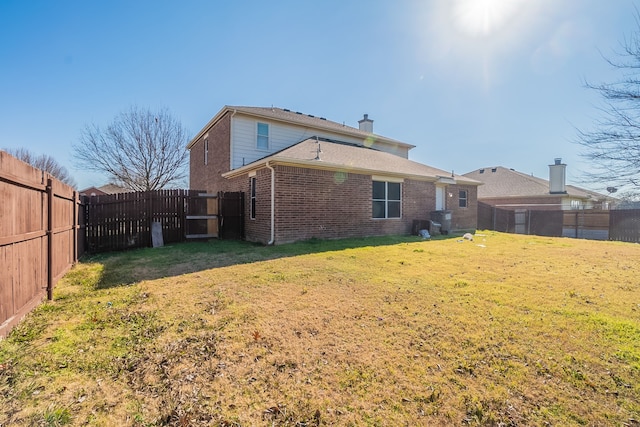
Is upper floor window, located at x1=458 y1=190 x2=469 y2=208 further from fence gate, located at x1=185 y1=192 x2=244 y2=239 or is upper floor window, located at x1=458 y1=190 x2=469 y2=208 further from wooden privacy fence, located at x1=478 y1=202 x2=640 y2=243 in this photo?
fence gate, located at x1=185 y1=192 x2=244 y2=239

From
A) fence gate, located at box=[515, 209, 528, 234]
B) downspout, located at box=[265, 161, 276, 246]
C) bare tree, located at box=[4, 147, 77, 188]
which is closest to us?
downspout, located at box=[265, 161, 276, 246]

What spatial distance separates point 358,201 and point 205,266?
6462mm

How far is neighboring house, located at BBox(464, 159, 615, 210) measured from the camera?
2392cm

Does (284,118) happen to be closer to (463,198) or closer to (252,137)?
(252,137)

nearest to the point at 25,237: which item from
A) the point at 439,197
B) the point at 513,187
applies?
the point at 439,197

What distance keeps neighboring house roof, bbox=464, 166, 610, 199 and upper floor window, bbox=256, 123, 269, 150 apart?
831 inches

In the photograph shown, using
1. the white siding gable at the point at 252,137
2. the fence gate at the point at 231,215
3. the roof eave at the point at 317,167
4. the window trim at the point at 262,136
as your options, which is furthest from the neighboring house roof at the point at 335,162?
the window trim at the point at 262,136

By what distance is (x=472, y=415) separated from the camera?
2.01m

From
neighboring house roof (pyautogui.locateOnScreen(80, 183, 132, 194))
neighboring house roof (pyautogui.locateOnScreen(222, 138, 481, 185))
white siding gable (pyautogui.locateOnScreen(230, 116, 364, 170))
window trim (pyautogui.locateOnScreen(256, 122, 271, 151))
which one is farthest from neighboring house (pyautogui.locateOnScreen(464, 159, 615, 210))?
neighboring house roof (pyautogui.locateOnScreen(80, 183, 132, 194))

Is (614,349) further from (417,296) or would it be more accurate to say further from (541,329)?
(417,296)

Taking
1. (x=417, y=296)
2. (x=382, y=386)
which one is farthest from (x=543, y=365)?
(x=417, y=296)

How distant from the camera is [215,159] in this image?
15.0 meters

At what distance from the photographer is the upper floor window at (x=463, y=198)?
1612cm

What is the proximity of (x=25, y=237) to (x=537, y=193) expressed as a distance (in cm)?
3092
